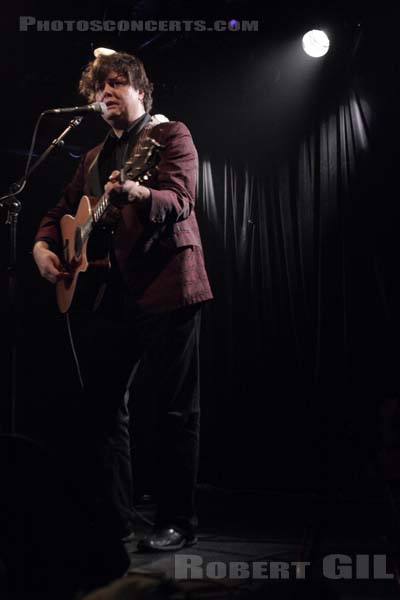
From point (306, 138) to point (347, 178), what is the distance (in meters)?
0.43

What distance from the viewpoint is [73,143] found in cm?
495

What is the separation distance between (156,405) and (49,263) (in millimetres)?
811

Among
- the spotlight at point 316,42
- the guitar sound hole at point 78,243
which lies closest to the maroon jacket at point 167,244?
the guitar sound hole at point 78,243

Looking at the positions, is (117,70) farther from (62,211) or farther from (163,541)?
(163,541)

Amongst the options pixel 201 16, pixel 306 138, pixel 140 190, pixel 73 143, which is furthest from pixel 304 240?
pixel 140 190

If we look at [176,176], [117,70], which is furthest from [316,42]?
[176,176]

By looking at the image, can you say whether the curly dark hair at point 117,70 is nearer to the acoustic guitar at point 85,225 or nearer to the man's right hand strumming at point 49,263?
the acoustic guitar at point 85,225

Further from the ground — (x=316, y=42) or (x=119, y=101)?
(x=316, y=42)

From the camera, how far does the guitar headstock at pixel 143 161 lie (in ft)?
8.50

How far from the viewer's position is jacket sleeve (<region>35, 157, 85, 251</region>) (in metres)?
3.21

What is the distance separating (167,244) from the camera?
2758 millimetres

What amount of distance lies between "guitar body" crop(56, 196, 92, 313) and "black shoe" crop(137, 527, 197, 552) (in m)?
1.00

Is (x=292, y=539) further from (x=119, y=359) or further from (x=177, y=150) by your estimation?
(x=177, y=150)

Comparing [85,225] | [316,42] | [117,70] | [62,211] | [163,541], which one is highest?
[316,42]
